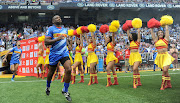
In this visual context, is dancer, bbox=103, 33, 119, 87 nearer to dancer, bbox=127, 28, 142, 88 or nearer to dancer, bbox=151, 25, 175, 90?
dancer, bbox=127, 28, 142, 88

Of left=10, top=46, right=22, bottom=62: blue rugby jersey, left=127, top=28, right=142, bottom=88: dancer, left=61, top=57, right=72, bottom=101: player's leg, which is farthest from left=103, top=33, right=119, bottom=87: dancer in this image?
left=10, top=46, right=22, bottom=62: blue rugby jersey

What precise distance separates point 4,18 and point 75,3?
11087 millimetres

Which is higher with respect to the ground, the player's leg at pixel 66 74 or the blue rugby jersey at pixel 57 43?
the blue rugby jersey at pixel 57 43

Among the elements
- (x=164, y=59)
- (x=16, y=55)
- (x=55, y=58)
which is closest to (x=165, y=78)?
(x=164, y=59)

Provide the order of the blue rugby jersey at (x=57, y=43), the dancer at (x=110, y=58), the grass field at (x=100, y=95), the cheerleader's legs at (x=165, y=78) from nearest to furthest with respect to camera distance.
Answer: the grass field at (x=100, y=95) → the blue rugby jersey at (x=57, y=43) → the cheerleader's legs at (x=165, y=78) → the dancer at (x=110, y=58)

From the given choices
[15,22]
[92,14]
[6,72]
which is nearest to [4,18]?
[15,22]

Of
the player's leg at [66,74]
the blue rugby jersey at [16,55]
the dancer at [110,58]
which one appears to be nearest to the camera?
the player's leg at [66,74]

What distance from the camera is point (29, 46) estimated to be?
1213cm

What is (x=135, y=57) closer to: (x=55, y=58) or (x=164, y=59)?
(x=164, y=59)

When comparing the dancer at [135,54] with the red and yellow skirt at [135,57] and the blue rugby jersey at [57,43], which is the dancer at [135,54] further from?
the blue rugby jersey at [57,43]

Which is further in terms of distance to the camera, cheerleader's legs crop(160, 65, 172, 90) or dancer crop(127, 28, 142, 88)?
dancer crop(127, 28, 142, 88)

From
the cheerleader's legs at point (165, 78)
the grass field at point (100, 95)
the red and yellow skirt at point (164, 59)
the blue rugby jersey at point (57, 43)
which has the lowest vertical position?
the grass field at point (100, 95)

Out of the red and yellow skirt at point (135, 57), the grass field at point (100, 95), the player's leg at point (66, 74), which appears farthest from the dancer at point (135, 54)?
the player's leg at point (66, 74)

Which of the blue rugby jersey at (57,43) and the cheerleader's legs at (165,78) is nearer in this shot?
the blue rugby jersey at (57,43)
